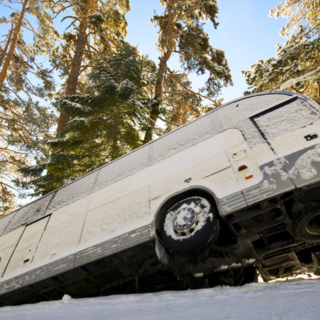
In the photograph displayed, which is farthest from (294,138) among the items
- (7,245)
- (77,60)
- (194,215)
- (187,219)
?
(77,60)

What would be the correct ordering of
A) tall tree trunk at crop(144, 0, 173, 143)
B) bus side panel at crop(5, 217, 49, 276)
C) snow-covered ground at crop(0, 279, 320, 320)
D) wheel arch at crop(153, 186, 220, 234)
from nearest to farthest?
snow-covered ground at crop(0, 279, 320, 320) < wheel arch at crop(153, 186, 220, 234) < bus side panel at crop(5, 217, 49, 276) < tall tree trunk at crop(144, 0, 173, 143)

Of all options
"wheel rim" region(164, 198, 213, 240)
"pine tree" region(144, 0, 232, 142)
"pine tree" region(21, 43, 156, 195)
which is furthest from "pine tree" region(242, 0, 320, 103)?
"wheel rim" region(164, 198, 213, 240)

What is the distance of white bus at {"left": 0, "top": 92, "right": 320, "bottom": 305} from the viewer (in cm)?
320

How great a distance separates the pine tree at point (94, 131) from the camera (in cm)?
871

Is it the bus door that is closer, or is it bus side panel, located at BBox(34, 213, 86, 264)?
the bus door

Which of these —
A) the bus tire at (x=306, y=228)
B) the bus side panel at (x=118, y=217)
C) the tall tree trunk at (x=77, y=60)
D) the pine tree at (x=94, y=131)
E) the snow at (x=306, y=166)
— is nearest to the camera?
the snow at (x=306, y=166)

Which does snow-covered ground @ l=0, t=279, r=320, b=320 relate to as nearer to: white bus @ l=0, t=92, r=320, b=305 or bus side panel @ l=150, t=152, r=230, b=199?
white bus @ l=0, t=92, r=320, b=305

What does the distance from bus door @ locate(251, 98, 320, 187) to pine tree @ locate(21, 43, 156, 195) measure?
6098mm

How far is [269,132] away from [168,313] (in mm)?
2551

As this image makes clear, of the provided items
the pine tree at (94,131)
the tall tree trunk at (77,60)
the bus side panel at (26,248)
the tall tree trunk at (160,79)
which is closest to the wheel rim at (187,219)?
the bus side panel at (26,248)

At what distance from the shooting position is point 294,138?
327 cm

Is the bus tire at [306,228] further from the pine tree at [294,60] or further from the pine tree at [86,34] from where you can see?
the pine tree at [86,34]

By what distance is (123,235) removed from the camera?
398cm

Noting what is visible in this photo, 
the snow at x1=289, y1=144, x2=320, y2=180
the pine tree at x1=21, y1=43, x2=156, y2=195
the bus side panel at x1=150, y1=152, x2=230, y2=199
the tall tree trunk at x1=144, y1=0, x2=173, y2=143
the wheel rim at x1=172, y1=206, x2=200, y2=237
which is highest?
the tall tree trunk at x1=144, y1=0, x2=173, y2=143
